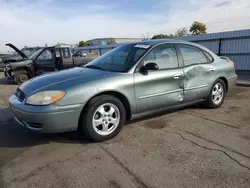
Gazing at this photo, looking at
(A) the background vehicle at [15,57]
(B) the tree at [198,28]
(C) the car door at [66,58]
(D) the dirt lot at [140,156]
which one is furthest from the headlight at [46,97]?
(B) the tree at [198,28]

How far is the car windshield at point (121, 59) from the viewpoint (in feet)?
12.2

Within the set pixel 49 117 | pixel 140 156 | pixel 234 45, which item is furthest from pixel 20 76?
pixel 234 45

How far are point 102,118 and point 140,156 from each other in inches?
32.1

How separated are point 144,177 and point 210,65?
10.2ft

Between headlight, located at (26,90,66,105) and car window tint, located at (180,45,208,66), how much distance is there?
2473mm

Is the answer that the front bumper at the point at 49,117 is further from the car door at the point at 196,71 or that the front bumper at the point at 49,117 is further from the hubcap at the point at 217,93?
the hubcap at the point at 217,93

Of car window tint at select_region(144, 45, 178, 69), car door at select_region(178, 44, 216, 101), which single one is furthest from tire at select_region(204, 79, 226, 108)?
car window tint at select_region(144, 45, 178, 69)

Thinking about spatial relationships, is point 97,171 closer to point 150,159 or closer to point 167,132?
point 150,159

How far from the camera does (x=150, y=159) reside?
2834mm

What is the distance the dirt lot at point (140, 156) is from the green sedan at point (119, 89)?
315 millimetres

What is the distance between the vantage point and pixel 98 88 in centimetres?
319

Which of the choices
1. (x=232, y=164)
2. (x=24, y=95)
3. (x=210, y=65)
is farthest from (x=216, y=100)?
(x=24, y=95)

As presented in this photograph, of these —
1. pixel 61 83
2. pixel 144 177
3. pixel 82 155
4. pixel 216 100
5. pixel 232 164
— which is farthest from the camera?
pixel 216 100

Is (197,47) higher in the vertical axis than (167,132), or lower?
higher
